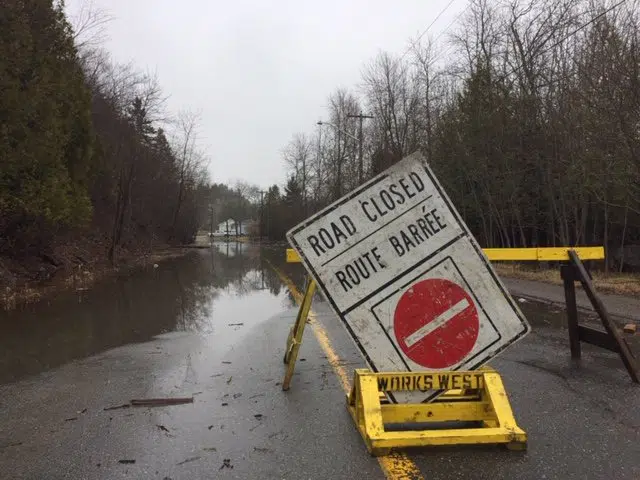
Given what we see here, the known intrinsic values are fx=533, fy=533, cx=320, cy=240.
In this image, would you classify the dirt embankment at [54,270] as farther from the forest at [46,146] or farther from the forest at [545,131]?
the forest at [545,131]

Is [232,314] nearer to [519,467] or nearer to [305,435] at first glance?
[305,435]

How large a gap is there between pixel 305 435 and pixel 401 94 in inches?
1268

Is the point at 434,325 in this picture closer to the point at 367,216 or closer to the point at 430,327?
the point at 430,327

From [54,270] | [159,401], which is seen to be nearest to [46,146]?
[54,270]

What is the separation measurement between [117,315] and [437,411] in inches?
312

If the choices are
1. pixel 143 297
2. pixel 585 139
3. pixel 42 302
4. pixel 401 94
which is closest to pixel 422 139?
pixel 401 94

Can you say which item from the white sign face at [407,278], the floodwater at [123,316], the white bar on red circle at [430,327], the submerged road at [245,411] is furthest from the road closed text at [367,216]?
the floodwater at [123,316]

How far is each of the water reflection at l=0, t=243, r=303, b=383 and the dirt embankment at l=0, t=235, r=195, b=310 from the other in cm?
79

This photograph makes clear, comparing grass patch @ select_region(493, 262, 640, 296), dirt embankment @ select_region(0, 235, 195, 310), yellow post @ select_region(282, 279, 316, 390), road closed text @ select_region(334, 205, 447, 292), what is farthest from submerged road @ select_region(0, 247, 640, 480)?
dirt embankment @ select_region(0, 235, 195, 310)

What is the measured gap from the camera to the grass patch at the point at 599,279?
12.2 meters

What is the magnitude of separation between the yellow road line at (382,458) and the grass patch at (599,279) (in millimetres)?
4585

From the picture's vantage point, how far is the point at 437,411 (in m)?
3.96

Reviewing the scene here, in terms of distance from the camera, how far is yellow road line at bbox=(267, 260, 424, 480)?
335 centimetres

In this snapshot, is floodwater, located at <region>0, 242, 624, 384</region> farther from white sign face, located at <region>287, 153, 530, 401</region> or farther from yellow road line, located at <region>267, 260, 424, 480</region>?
white sign face, located at <region>287, 153, 530, 401</region>
